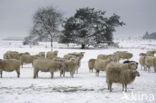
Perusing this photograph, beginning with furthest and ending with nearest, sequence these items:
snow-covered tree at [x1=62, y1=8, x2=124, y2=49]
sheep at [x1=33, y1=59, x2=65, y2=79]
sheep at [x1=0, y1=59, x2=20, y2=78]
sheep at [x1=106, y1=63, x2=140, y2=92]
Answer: snow-covered tree at [x1=62, y1=8, x2=124, y2=49] < sheep at [x1=33, y1=59, x2=65, y2=79] < sheep at [x1=0, y1=59, x2=20, y2=78] < sheep at [x1=106, y1=63, x2=140, y2=92]

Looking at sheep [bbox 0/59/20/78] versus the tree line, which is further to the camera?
the tree line

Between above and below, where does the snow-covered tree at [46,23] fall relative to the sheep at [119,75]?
above

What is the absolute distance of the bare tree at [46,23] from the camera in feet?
173

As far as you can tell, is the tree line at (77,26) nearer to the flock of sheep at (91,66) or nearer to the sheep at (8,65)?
the flock of sheep at (91,66)

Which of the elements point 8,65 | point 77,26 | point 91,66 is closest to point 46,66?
point 8,65

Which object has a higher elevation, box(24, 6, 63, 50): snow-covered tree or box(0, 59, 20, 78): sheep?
box(24, 6, 63, 50): snow-covered tree

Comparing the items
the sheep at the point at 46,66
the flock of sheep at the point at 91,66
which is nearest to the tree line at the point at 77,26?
the flock of sheep at the point at 91,66

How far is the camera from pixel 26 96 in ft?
33.5

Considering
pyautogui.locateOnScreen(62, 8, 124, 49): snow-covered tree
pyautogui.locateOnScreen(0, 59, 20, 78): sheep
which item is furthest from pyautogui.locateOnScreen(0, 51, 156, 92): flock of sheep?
pyautogui.locateOnScreen(62, 8, 124, 49): snow-covered tree

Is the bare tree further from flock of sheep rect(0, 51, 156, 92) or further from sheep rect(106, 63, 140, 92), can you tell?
sheep rect(106, 63, 140, 92)

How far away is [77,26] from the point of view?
1994 inches

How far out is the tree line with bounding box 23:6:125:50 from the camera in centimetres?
5019

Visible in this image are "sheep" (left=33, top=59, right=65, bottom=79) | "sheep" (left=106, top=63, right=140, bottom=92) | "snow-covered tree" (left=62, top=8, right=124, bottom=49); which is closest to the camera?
"sheep" (left=106, top=63, right=140, bottom=92)

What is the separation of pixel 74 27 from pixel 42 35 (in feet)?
25.1
